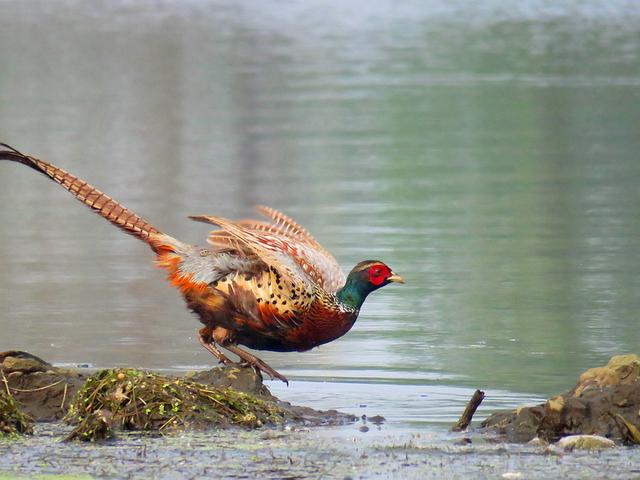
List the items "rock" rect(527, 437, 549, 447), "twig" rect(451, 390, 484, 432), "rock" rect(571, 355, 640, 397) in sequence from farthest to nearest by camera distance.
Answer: "rock" rect(571, 355, 640, 397)
"twig" rect(451, 390, 484, 432)
"rock" rect(527, 437, 549, 447)

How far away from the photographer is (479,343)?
35.7 feet

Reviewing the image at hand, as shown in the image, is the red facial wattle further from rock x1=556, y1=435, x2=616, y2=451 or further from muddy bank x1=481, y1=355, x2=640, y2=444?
rock x1=556, y1=435, x2=616, y2=451

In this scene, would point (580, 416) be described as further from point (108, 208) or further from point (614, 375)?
point (108, 208)

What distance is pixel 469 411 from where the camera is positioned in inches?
314

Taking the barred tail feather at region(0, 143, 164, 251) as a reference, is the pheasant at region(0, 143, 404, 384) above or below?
below

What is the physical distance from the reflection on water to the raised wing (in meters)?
0.62

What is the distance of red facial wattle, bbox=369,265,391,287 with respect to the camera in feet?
30.8

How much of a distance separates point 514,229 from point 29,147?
8.31 metres

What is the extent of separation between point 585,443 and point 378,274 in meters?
2.30

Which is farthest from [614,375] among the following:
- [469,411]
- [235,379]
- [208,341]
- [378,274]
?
[208,341]

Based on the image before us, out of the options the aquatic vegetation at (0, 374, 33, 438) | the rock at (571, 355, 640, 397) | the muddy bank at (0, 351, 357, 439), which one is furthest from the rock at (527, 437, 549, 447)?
the aquatic vegetation at (0, 374, 33, 438)

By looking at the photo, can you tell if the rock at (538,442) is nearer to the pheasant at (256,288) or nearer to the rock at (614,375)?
the rock at (614,375)

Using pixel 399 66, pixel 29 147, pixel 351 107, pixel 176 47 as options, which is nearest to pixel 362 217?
pixel 29 147

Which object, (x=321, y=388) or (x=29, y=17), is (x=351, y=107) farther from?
(x=29, y=17)
